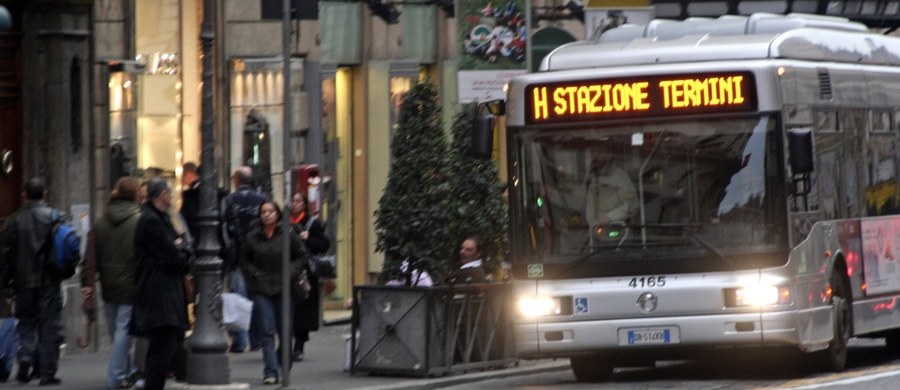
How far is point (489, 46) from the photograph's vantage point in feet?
66.5

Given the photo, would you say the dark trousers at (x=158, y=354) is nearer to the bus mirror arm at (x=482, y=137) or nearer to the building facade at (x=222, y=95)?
the building facade at (x=222, y=95)

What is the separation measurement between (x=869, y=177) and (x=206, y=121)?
6.18m

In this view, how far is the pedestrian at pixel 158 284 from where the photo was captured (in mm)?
16547

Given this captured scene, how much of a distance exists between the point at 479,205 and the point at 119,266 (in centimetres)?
424

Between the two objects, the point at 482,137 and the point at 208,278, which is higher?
the point at 482,137

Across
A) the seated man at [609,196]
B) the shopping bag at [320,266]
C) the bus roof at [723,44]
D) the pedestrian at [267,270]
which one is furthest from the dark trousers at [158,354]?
the bus roof at [723,44]

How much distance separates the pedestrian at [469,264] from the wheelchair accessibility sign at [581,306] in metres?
2.13

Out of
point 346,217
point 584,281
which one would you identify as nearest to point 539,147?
point 584,281

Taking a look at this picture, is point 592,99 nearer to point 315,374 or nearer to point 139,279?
point 315,374

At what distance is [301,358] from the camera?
848 inches

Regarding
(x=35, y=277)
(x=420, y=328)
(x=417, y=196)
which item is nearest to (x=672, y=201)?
(x=420, y=328)

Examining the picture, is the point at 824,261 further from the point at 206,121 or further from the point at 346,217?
the point at 346,217

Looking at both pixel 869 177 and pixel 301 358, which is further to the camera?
pixel 301 358

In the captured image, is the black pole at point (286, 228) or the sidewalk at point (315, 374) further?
the sidewalk at point (315, 374)
